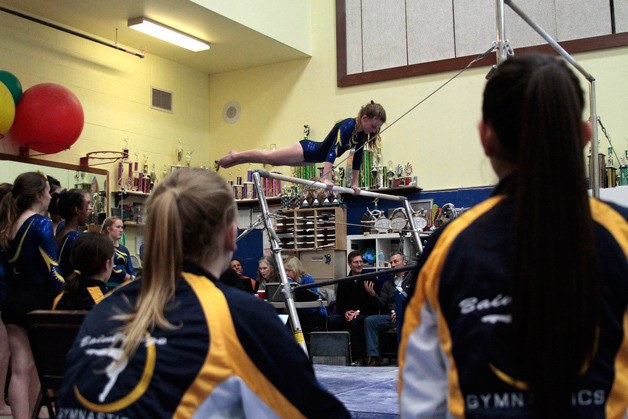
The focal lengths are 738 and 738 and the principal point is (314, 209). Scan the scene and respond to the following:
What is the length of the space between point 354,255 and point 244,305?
642 centimetres

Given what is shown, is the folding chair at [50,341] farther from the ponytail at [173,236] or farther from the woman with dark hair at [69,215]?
the ponytail at [173,236]

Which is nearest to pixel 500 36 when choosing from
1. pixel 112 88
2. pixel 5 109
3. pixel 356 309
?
pixel 356 309

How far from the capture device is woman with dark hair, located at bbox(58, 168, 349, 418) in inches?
49.7

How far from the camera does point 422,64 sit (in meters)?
8.54

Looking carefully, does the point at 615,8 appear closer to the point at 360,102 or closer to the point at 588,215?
the point at 360,102

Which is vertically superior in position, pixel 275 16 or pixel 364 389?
pixel 275 16

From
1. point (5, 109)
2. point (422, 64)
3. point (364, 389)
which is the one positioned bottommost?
point (364, 389)

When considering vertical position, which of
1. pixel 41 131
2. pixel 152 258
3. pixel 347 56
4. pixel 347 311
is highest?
pixel 347 56

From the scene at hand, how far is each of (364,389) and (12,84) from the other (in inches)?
195

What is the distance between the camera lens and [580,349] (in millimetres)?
1106

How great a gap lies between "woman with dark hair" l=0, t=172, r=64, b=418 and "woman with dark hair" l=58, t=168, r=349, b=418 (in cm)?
236

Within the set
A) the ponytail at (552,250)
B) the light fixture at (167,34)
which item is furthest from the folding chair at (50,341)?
the light fixture at (167,34)

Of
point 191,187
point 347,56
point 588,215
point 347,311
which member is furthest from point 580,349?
point 347,56

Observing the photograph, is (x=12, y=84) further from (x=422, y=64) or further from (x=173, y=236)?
(x=173, y=236)
